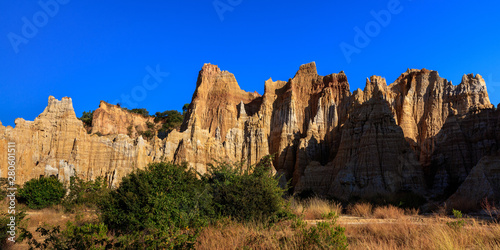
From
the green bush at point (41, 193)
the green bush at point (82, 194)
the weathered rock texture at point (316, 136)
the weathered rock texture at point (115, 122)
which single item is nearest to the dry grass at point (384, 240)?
the weathered rock texture at point (316, 136)

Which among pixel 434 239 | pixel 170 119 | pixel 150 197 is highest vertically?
pixel 170 119

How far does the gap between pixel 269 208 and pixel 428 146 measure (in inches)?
1337

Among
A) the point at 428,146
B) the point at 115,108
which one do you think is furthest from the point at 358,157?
the point at 115,108

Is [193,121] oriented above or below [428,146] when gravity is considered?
above

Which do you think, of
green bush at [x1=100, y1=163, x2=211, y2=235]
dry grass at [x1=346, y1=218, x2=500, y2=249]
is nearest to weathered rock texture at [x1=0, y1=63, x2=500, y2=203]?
green bush at [x1=100, y1=163, x2=211, y2=235]

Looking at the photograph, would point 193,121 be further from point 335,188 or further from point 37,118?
point 335,188

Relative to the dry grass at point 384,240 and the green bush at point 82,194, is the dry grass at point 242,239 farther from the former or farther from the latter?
the green bush at point 82,194

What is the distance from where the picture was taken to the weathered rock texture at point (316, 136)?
30891 mm

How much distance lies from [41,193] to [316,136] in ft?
119

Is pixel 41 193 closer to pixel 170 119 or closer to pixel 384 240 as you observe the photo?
pixel 384 240

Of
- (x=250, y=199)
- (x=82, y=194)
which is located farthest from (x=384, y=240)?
(x=82, y=194)

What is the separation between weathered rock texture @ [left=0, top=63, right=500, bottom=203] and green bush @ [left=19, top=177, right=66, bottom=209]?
6475mm

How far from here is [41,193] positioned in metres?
28.1

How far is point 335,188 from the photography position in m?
32.7
